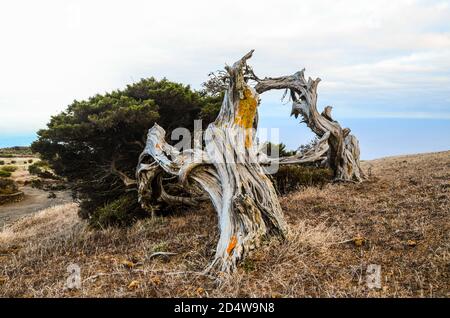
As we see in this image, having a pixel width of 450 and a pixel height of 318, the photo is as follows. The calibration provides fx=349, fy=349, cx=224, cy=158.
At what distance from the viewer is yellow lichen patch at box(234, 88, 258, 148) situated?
244 inches

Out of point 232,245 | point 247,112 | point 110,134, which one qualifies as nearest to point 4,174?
point 110,134

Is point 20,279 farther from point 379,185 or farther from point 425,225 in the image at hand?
point 379,185

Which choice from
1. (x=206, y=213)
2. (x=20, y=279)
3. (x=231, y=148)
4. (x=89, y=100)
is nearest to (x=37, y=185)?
(x=89, y=100)

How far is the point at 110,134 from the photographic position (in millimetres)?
9492

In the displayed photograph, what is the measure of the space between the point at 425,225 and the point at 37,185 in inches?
398

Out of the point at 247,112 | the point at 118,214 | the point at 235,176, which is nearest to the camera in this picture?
the point at 235,176

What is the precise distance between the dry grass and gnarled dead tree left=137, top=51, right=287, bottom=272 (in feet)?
0.93


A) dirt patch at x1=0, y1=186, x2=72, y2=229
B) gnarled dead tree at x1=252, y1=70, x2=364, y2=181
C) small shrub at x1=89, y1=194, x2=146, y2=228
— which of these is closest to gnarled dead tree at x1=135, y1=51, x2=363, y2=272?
small shrub at x1=89, y1=194, x2=146, y2=228

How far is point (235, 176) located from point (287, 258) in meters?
1.49

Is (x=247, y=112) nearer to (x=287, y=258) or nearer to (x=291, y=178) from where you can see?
(x=287, y=258)

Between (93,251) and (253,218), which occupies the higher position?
(253,218)

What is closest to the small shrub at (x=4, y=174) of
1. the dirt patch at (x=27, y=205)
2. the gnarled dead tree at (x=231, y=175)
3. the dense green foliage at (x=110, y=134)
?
the dirt patch at (x=27, y=205)

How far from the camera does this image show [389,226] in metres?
5.57

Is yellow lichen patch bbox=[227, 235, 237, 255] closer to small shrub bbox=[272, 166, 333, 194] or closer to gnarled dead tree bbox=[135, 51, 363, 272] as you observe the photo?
gnarled dead tree bbox=[135, 51, 363, 272]
